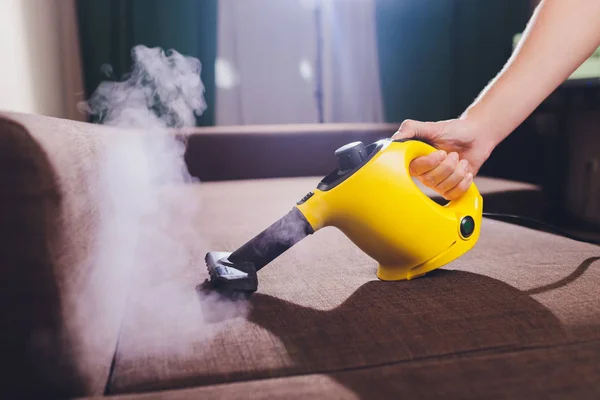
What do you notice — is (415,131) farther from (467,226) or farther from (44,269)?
(44,269)

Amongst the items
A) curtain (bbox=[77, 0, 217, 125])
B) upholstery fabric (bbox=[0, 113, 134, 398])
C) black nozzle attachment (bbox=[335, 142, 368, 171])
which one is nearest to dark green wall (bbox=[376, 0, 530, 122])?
curtain (bbox=[77, 0, 217, 125])

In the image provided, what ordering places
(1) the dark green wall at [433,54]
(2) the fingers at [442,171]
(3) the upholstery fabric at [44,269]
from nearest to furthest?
(3) the upholstery fabric at [44,269]
(2) the fingers at [442,171]
(1) the dark green wall at [433,54]

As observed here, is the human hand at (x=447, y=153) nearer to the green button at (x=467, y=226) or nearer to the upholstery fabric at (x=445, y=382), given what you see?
the green button at (x=467, y=226)

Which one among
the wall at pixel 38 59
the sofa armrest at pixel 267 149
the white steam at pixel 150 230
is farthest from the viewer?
the sofa armrest at pixel 267 149

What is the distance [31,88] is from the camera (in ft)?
5.48

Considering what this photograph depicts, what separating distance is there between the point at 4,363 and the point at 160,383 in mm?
133

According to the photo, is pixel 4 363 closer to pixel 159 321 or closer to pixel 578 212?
pixel 159 321

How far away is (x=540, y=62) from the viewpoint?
2.70ft

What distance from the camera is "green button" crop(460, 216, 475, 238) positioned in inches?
28.9

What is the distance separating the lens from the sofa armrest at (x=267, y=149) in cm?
194

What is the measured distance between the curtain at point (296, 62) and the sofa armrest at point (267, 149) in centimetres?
98

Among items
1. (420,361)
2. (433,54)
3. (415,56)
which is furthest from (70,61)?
(420,361)

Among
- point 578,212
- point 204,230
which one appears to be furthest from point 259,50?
point 204,230

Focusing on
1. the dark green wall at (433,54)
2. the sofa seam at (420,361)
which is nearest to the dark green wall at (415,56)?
the dark green wall at (433,54)
